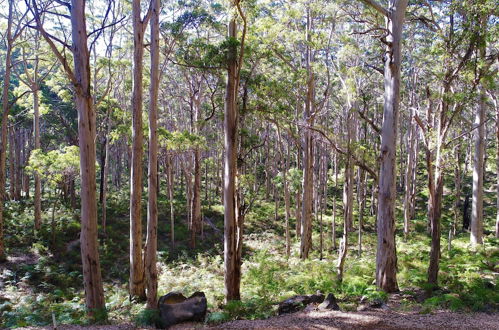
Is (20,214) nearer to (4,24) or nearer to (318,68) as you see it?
(4,24)

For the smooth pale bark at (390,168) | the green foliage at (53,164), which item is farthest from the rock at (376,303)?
the green foliage at (53,164)

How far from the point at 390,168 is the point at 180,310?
559 cm

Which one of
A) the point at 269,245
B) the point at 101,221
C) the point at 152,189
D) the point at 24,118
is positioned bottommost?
the point at 269,245

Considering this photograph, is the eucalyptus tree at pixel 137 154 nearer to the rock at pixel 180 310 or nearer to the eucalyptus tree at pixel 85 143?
the eucalyptus tree at pixel 85 143

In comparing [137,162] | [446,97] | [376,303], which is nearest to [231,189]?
[137,162]

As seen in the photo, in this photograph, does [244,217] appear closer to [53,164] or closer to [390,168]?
[390,168]

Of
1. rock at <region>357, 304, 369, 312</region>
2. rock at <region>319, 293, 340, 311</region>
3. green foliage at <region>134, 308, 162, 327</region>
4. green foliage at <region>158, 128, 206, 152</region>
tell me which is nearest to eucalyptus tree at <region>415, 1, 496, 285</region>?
rock at <region>357, 304, 369, 312</region>

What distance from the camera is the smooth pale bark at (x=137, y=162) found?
32.1 ft

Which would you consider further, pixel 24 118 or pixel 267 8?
pixel 24 118

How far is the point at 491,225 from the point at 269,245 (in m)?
17.4

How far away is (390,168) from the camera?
29.0ft

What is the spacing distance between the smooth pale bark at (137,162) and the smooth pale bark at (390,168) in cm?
617

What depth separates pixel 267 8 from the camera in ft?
56.6

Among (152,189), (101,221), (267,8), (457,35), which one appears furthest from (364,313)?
(101,221)
